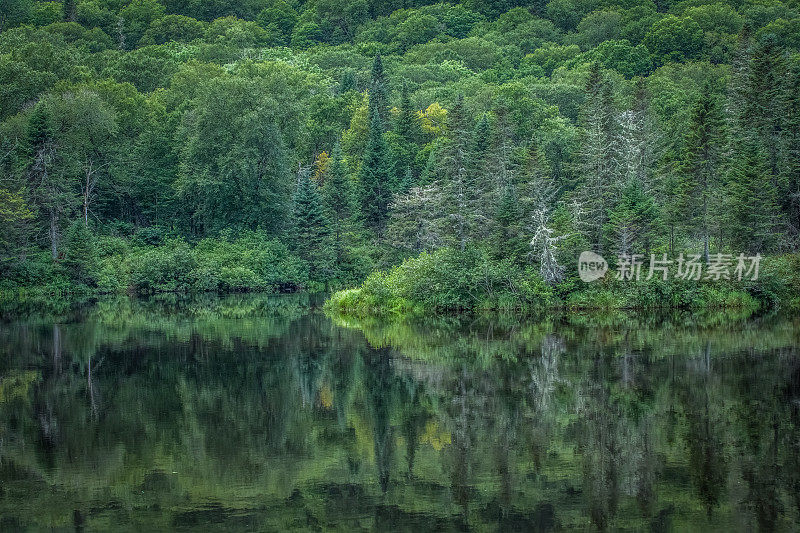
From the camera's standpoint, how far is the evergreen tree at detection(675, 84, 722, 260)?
41.1m

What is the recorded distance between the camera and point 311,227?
57.0 metres

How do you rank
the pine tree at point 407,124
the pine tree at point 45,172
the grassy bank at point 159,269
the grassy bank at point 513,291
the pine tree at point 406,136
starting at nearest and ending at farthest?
the grassy bank at point 513,291 → the grassy bank at point 159,269 → the pine tree at point 45,172 → the pine tree at point 406,136 → the pine tree at point 407,124

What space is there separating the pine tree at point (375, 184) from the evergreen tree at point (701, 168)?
80.2 ft

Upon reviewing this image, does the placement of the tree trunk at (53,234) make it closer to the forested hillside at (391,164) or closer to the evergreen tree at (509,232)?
the forested hillside at (391,164)

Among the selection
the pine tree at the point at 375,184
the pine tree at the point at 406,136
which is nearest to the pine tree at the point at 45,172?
the pine tree at the point at 375,184

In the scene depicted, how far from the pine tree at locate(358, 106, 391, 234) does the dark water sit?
32.4 meters

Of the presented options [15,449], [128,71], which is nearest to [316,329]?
[15,449]

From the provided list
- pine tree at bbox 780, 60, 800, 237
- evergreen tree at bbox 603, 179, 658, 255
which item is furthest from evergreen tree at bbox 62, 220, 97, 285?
pine tree at bbox 780, 60, 800, 237

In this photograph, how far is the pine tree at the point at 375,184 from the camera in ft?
201

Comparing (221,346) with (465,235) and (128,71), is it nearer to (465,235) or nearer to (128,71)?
(465,235)

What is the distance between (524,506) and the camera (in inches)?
488

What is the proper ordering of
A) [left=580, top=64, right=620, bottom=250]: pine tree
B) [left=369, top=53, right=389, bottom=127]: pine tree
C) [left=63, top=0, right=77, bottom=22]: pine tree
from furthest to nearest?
[left=63, top=0, right=77, bottom=22]: pine tree < [left=369, top=53, right=389, bottom=127]: pine tree < [left=580, top=64, right=620, bottom=250]: pine tree

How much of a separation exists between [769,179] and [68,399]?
1404 inches

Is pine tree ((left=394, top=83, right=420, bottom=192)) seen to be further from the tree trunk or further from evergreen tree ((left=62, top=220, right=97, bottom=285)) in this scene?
the tree trunk
